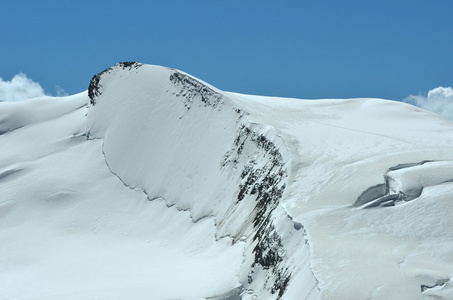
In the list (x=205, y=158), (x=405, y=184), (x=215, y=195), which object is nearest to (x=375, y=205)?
(x=405, y=184)

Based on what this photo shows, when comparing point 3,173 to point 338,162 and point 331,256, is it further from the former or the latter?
point 331,256

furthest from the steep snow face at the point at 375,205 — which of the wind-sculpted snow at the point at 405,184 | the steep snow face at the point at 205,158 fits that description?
the steep snow face at the point at 205,158

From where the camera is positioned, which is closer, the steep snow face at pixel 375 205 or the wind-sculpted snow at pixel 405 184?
the steep snow face at pixel 375 205

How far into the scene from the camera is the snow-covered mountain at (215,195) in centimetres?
2839

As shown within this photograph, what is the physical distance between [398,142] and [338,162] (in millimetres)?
5344

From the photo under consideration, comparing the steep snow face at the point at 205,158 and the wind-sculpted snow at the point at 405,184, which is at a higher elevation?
the steep snow face at the point at 205,158

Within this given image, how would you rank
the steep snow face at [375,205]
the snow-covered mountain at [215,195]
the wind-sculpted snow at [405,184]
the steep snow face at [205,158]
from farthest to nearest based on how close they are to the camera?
the steep snow face at [205,158] → the wind-sculpted snow at [405,184] → the snow-covered mountain at [215,195] → the steep snow face at [375,205]

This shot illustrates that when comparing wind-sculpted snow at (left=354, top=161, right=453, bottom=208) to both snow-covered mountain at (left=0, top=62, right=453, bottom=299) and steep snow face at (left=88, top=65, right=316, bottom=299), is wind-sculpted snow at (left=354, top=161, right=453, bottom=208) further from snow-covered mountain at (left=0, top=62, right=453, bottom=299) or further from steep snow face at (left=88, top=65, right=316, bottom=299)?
steep snow face at (left=88, top=65, right=316, bottom=299)

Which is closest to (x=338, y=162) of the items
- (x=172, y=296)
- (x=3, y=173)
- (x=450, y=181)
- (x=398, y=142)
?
(x=398, y=142)

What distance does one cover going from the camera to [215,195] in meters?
49.2

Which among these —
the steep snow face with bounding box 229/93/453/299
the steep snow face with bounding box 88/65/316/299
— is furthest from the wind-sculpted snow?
the steep snow face with bounding box 88/65/316/299

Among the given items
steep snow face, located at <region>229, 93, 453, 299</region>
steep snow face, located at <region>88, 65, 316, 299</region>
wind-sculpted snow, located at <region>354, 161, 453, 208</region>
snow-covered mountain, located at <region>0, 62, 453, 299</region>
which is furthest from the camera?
steep snow face, located at <region>88, 65, 316, 299</region>

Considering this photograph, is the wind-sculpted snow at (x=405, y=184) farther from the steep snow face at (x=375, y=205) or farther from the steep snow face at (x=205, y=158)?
the steep snow face at (x=205, y=158)

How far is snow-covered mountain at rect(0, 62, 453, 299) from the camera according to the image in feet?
93.1
